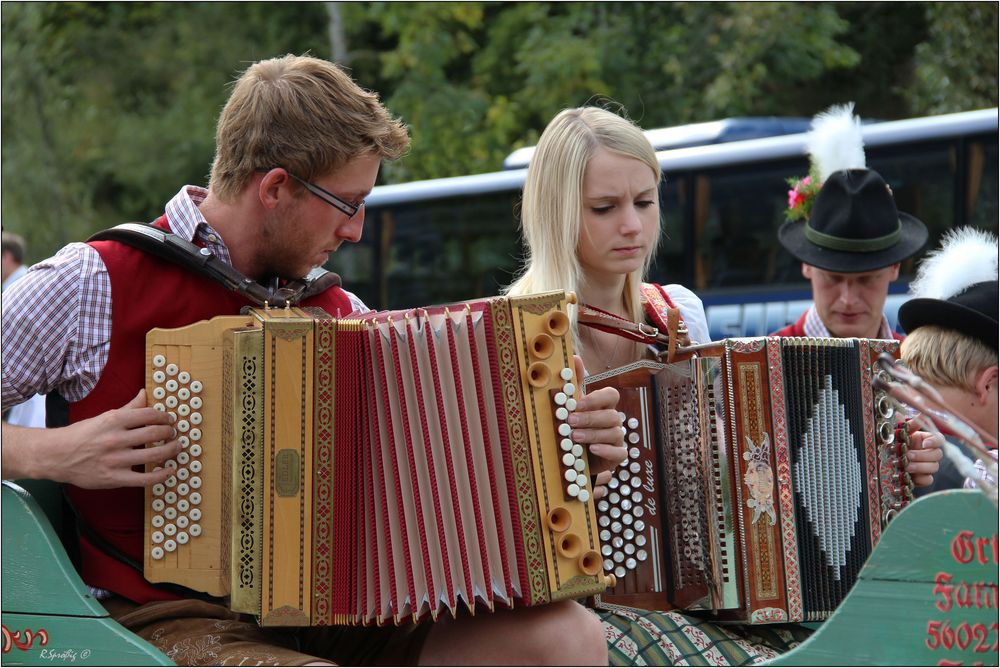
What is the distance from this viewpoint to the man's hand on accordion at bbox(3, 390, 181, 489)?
8.31 feet

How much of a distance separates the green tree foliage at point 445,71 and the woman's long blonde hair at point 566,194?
543 centimetres

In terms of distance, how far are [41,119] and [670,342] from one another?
12.9 metres

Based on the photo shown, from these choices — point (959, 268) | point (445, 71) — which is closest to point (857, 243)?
point (959, 268)

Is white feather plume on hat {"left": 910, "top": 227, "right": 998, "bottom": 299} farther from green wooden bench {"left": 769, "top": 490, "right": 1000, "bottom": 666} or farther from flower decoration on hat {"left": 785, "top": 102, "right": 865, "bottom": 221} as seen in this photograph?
flower decoration on hat {"left": 785, "top": 102, "right": 865, "bottom": 221}

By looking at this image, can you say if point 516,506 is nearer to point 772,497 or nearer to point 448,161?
point 772,497

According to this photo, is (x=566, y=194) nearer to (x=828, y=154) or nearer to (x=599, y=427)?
(x=599, y=427)

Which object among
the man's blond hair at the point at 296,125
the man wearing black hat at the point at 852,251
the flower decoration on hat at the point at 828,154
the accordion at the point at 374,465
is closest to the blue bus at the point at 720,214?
the flower decoration on hat at the point at 828,154

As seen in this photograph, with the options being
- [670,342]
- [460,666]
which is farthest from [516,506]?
[670,342]

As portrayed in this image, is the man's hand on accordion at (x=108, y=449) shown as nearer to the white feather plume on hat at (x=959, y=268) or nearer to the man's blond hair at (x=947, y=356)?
the man's blond hair at (x=947, y=356)

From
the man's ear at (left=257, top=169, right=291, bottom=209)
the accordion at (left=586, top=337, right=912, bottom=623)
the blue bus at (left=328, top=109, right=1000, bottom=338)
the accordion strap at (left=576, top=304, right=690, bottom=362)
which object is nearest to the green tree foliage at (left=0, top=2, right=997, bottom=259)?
the blue bus at (left=328, top=109, right=1000, bottom=338)

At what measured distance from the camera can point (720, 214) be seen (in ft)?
32.3

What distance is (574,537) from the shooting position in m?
2.53

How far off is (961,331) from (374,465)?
1771mm

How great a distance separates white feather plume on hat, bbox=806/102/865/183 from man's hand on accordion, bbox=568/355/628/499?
305cm
